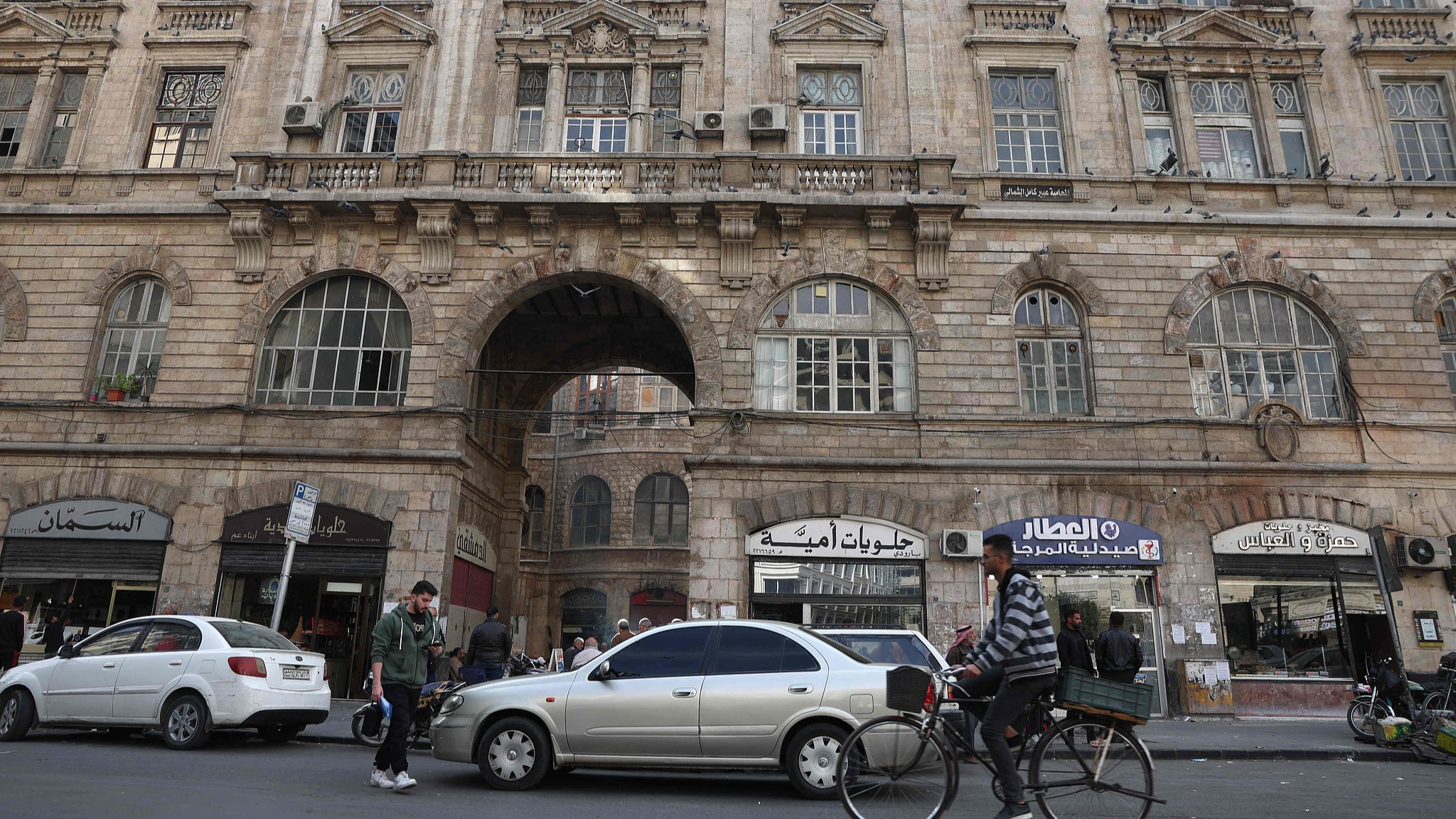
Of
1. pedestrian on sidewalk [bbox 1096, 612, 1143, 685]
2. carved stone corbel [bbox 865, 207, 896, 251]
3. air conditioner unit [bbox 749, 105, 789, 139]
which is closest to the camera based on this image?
pedestrian on sidewalk [bbox 1096, 612, 1143, 685]

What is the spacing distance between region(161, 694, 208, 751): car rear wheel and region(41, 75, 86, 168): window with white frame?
16027 mm

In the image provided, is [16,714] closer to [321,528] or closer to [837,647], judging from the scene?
[321,528]

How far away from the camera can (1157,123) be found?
1984 centimetres

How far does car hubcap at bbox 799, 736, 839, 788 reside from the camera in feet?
25.6

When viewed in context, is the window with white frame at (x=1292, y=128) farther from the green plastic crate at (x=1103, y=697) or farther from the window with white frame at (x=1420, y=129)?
the green plastic crate at (x=1103, y=697)

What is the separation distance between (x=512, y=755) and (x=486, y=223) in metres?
13.1

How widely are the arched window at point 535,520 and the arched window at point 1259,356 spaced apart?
2740 cm

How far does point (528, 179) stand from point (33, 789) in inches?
563

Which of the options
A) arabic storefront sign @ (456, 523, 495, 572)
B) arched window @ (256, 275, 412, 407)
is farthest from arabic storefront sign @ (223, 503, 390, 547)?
arched window @ (256, 275, 412, 407)

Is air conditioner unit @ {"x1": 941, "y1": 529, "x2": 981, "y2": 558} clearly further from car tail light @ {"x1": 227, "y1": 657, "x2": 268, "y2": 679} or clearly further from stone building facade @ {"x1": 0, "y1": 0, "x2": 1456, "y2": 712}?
car tail light @ {"x1": 227, "y1": 657, "x2": 268, "y2": 679}

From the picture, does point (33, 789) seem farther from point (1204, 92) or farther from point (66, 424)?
point (1204, 92)

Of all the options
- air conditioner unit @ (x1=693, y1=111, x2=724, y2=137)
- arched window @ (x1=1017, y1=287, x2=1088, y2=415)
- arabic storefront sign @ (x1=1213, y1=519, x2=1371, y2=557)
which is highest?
air conditioner unit @ (x1=693, y1=111, x2=724, y2=137)

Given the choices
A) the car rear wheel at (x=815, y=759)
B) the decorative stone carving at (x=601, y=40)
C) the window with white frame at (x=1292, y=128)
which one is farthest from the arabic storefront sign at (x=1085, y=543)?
the decorative stone carving at (x=601, y=40)

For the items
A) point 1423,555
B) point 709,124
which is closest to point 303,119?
point 709,124
